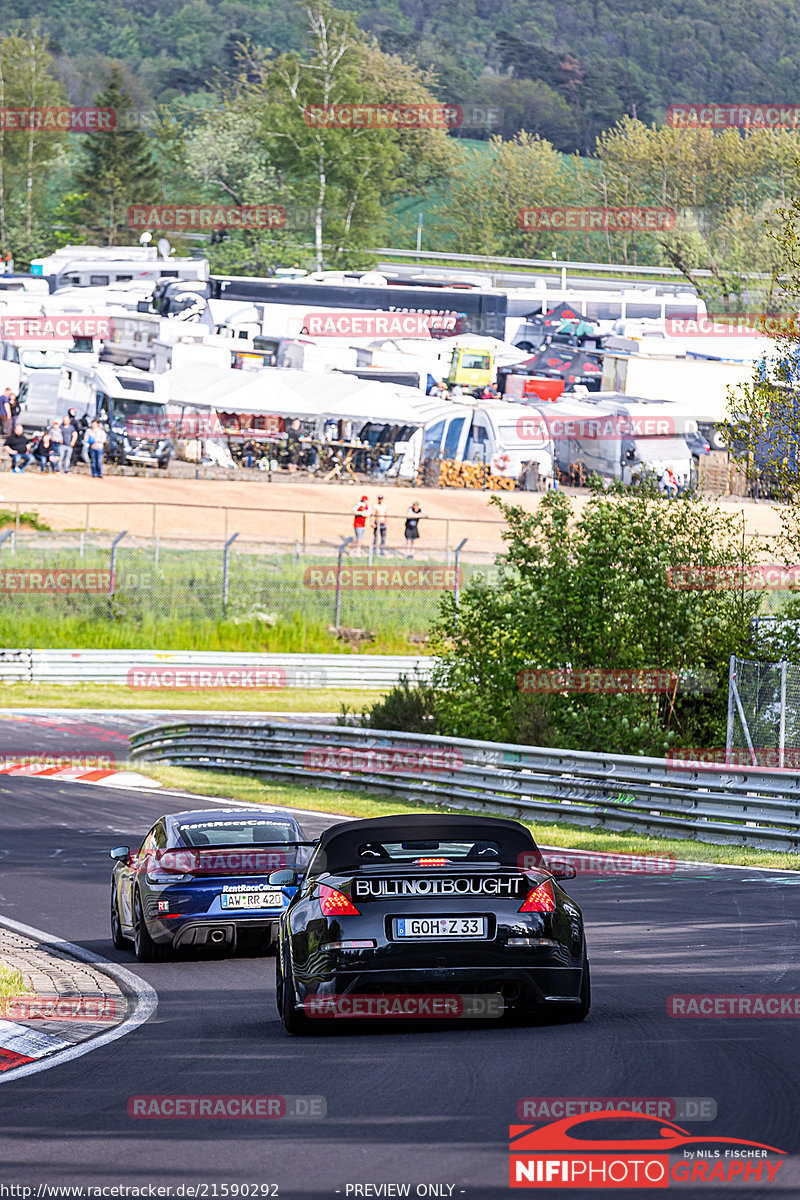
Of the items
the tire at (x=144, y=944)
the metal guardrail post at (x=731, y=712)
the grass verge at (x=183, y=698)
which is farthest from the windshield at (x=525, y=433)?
the tire at (x=144, y=944)

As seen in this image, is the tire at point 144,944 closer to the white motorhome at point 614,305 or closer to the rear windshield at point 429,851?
the rear windshield at point 429,851

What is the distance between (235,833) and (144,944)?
3.63ft

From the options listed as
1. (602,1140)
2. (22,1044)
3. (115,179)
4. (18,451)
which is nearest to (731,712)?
(22,1044)

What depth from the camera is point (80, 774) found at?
90.0 feet

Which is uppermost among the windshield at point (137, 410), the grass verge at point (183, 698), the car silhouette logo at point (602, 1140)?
the car silhouette logo at point (602, 1140)

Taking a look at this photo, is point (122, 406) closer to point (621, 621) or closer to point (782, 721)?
point (621, 621)

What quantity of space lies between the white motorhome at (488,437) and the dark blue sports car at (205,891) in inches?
2312

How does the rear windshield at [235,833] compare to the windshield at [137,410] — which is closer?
the rear windshield at [235,833]

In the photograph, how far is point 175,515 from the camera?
57.0 m

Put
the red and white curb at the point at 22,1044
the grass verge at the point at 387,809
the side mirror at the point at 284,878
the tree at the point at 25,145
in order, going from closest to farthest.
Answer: the red and white curb at the point at 22,1044 → the side mirror at the point at 284,878 → the grass verge at the point at 387,809 → the tree at the point at 25,145

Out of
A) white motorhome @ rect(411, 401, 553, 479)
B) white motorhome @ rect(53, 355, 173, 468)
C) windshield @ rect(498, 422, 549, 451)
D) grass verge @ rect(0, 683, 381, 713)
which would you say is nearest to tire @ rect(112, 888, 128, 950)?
grass verge @ rect(0, 683, 381, 713)

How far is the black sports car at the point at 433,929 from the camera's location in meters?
8.16

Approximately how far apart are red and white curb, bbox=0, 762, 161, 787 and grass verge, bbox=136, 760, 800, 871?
0.99 feet

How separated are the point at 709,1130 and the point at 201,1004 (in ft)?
15.4
